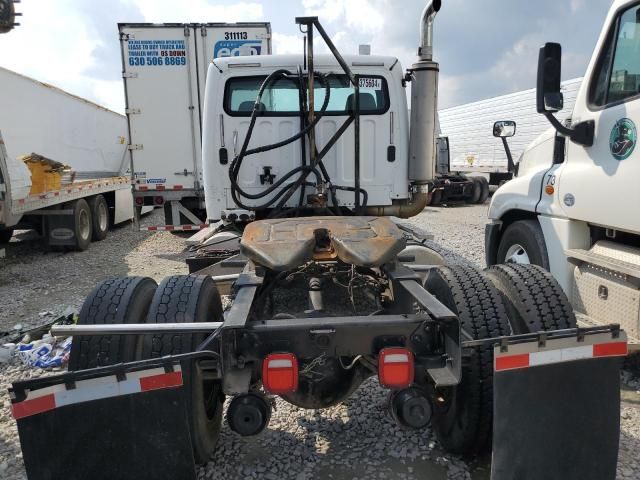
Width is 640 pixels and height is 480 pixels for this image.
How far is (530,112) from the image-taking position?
51.0 feet

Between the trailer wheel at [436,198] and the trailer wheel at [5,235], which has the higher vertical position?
the trailer wheel at [436,198]

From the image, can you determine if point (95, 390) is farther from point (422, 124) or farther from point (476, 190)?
point (476, 190)

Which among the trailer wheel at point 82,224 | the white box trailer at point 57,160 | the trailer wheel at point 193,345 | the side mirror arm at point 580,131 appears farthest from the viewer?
the trailer wheel at point 82,224

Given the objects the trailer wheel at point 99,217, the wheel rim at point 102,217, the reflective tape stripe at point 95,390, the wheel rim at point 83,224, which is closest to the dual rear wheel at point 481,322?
the reflective tape stripe at point 95,390

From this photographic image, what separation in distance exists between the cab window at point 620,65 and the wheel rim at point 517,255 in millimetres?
1296

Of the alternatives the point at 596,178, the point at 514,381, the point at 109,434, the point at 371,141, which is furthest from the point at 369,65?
the point at 109,434

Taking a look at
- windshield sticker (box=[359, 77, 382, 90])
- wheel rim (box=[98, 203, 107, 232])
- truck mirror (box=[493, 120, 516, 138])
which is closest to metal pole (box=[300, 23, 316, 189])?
windshield sticker (box=[359, 77, 382, 90])

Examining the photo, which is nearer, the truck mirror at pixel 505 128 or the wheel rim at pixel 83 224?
the truck mirror at pixel 505 128

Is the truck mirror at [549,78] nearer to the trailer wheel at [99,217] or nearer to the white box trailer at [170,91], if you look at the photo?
the white box trailer at [170,91]

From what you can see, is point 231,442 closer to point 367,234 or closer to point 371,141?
A: point 367,234

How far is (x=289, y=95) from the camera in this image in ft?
14.9

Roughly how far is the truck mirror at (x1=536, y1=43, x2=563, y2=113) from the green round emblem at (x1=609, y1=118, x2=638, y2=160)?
40 cm

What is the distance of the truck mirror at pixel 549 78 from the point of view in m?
3.23

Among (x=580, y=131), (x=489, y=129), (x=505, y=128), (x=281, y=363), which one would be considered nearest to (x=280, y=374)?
(x=281, y=363)
